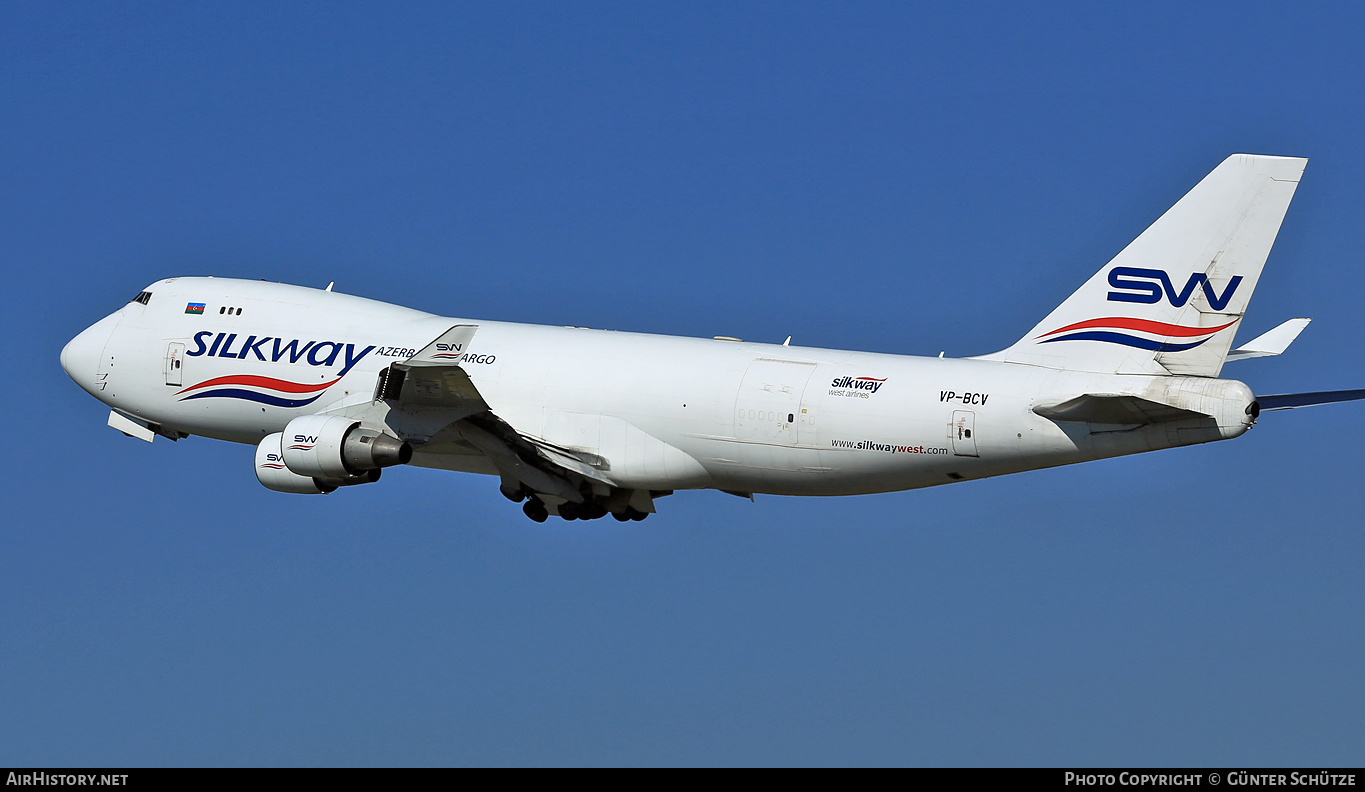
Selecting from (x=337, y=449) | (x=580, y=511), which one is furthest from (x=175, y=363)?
(x=580, y=511)

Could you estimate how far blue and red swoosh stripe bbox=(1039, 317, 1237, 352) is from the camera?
31234 millimetres

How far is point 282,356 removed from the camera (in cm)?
3828

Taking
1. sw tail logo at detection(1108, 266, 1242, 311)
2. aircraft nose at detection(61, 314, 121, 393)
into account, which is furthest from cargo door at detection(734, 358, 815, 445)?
aircraft nose at detection(61, 314, 121, 393)

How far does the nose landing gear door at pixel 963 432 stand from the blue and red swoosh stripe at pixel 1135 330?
222 centimetres

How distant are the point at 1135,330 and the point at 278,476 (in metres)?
16.5

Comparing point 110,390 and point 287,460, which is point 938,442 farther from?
point 110,390

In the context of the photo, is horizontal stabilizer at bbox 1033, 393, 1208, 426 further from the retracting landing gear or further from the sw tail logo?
the retracting landing gear

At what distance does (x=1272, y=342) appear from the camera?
1331 inches

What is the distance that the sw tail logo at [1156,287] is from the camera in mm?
31125

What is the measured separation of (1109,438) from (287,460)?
15.3m

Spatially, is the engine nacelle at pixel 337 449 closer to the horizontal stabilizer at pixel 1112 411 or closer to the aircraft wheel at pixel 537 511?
the aircraft wheel at pixel 537 511

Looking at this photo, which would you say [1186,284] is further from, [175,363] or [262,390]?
[175,363]

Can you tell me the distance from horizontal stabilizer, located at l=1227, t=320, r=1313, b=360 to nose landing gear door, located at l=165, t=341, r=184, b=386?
21.4 meters
